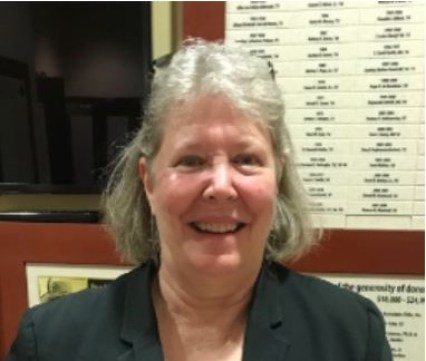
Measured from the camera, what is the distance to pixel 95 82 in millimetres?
1338

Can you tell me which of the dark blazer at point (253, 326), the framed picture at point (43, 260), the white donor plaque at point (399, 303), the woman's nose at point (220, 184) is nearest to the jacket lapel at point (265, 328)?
the dark blazer at point (253, 326)

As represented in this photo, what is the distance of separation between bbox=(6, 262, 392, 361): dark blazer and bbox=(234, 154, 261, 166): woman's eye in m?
0.27

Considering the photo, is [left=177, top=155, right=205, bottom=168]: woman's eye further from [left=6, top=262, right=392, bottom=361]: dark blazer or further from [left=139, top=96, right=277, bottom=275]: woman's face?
[left=6, top=262, right=392, bottom=361]: dark blazer

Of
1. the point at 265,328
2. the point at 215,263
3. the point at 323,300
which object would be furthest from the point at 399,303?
the point at 215,263

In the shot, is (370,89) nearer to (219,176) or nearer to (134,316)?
(219,176)

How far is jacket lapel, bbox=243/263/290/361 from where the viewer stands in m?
0.93

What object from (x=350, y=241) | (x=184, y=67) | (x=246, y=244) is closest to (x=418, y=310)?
(x=350, y=241)

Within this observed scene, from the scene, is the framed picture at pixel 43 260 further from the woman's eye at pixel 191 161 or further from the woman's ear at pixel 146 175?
the woman's eye at pixel 191 161

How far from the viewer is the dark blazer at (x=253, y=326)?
95 centimetres

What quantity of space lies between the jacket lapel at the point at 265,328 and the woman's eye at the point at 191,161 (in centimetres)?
30

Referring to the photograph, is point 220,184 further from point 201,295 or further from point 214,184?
point 201,295

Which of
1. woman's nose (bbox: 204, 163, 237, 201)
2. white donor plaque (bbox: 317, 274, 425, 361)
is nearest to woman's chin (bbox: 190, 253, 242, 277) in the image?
woman's nose (bbox: 204, 163, 237, 201)

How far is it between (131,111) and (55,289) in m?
0.57

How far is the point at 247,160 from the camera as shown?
35.4 inches
